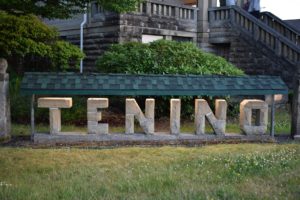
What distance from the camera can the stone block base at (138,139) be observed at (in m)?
8.01

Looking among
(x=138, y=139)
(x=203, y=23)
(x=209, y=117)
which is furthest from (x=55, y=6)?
(x=203, y=23)

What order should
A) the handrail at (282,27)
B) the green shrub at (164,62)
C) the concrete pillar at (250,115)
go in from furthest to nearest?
the handrail at (282,27) < the green shrub at (164,62) < the concrete pillar at (250,115)

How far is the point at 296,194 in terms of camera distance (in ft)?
16.2

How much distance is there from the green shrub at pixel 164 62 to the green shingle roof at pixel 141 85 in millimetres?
1921

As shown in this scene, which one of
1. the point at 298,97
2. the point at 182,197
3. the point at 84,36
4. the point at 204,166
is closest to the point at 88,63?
the point at 84,36

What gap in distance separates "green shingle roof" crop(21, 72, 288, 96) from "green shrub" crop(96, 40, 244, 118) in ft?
6.30

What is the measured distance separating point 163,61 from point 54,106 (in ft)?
13.2

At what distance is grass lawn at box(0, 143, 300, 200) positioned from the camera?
4.86 m

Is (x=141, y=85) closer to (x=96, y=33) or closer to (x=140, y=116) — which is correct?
(x=140, y=116)

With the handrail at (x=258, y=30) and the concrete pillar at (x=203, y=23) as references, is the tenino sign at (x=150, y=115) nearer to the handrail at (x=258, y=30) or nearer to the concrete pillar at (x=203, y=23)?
the handrail at (x=258, y=30)

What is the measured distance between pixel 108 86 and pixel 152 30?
8.33 m

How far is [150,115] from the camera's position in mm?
8250

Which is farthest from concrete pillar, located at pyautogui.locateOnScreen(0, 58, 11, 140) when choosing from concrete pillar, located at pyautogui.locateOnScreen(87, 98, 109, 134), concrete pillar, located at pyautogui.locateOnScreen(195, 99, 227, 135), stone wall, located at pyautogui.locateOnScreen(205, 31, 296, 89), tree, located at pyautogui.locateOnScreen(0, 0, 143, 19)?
stone wall, located at pyautogui.locateOnScreen(205, 31, 296, 89)

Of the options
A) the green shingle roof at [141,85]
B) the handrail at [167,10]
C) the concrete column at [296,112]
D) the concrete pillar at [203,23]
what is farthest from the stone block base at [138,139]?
the concrete pillar at [203,23]
